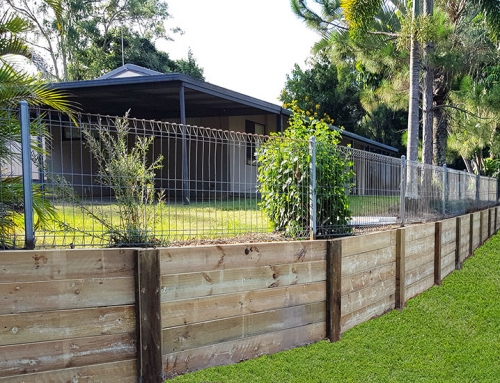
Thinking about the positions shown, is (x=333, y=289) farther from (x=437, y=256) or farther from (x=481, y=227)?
(x=481, y=227)

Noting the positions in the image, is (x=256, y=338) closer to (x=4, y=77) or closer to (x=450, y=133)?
(x=4, y=77)

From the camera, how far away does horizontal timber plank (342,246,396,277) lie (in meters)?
5.04

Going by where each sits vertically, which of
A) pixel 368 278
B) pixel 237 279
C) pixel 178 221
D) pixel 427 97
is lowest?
pixel 368 278

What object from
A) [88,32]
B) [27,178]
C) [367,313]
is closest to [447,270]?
[367,313]

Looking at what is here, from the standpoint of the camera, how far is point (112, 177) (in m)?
4.16

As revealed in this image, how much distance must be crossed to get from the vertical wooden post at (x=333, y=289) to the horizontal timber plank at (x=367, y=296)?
18 cm

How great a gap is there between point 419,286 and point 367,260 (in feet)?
6.49

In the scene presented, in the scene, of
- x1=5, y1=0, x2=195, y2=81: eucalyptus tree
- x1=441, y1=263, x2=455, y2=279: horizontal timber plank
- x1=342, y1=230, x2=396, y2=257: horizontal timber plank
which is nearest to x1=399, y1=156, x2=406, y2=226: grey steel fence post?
x1=342, y1=230, x2=396, y2=257: horizontal timber plank

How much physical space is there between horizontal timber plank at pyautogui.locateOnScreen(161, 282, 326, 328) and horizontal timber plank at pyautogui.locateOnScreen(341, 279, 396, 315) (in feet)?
1.36


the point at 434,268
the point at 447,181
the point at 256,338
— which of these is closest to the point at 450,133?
the point at 447,181

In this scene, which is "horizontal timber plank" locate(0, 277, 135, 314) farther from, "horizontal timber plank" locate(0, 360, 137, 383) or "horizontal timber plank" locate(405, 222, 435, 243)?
"horizontal timber plank" locate(405, 222, 435, 243)

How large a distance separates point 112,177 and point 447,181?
27.1ft

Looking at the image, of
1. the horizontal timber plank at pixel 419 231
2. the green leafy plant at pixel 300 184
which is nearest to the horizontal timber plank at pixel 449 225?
the horizontal timber plank at pixel 419 231

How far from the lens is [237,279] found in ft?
13.5
